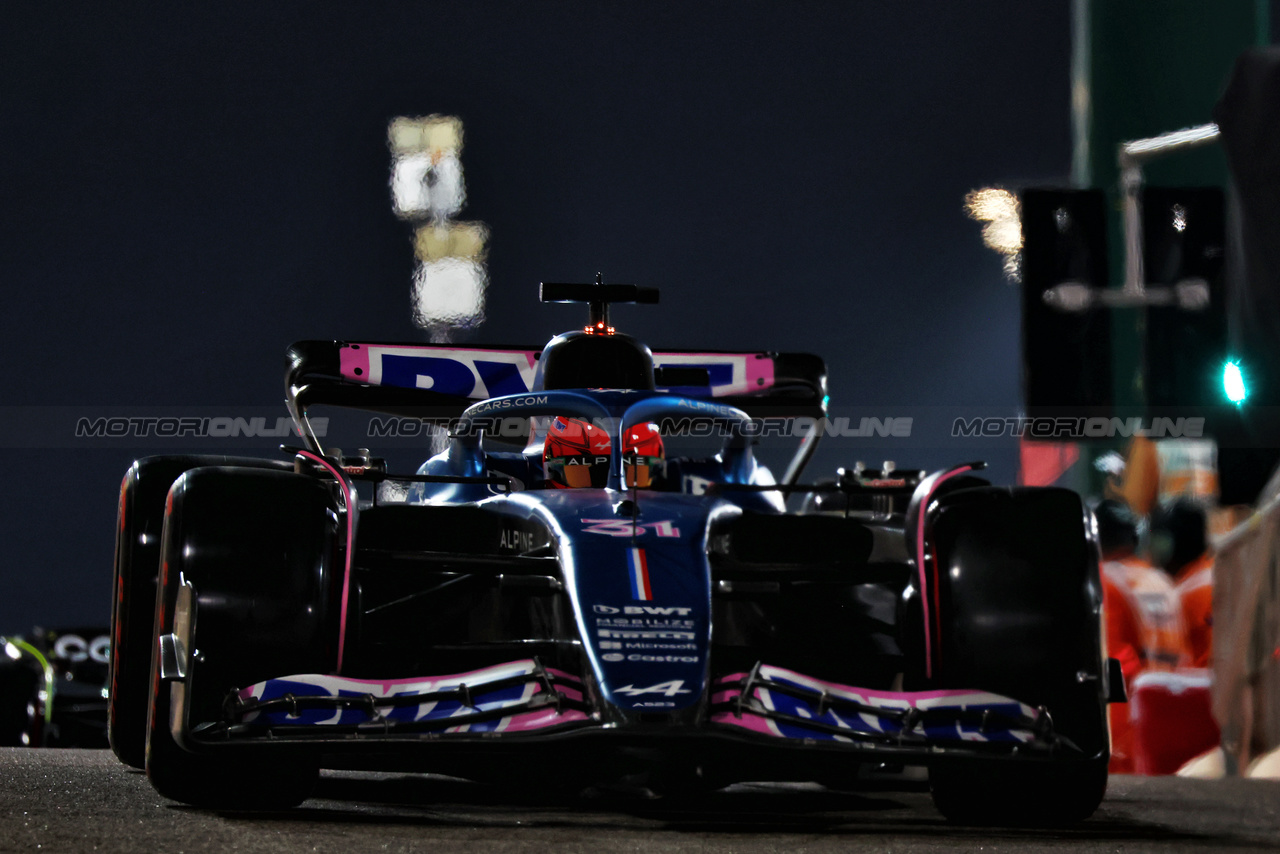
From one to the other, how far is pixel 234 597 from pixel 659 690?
3.46ft

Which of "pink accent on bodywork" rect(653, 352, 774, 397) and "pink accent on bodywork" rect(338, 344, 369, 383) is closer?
"pink accent on bodywork" rect(338, 344, 369, 383)

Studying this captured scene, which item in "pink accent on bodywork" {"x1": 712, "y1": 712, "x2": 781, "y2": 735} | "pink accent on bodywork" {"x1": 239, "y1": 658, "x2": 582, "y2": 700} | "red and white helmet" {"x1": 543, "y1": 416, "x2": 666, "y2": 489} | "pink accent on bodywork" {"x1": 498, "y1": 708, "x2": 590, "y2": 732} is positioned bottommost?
"pink accent on bodywork" {"x1": 712, "y1": 712, "x2": 781, "y2": 735}

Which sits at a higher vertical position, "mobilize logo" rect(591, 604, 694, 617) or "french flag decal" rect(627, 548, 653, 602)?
"french flag decal" rect(627, 548, 653, 602)

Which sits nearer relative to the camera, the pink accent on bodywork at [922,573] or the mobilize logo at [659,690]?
the mobilize logo at [659,690]

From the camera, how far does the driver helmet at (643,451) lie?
516cm

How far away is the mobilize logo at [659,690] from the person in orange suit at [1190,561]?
4.52 meters

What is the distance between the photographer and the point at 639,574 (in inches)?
155

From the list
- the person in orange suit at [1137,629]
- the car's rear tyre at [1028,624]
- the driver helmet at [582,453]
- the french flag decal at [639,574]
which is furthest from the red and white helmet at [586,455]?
the person in orange suit at [1137,629]

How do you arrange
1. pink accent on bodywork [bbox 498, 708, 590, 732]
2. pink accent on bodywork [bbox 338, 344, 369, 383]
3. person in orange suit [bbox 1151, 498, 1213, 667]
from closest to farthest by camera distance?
pink accent on bodywork [bbox 498, 708, 590, 732], pink accent on bodywork [bbox 338, 344, 369, 383], person in orange suit [bbox 1151, 498, 1213, 667]

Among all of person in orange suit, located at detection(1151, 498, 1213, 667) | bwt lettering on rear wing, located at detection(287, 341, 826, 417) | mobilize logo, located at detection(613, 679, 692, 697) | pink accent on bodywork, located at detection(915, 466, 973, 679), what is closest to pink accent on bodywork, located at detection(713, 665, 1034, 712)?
mobilize logo, located at detection(613, 679, 692, 697)

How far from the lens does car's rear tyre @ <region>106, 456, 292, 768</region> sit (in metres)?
4.37

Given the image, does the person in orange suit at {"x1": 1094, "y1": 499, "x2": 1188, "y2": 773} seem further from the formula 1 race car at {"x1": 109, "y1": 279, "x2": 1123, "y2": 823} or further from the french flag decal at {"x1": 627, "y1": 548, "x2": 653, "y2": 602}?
the french flag decal at {"x1": 627, "y1": 548, "x2": 653, "y2": 602}

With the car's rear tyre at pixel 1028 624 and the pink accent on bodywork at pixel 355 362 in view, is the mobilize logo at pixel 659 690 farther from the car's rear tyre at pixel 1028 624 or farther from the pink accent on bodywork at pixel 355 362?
the pink accent on bodywork at pixel 355 362

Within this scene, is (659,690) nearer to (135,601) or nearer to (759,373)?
(135,601)
